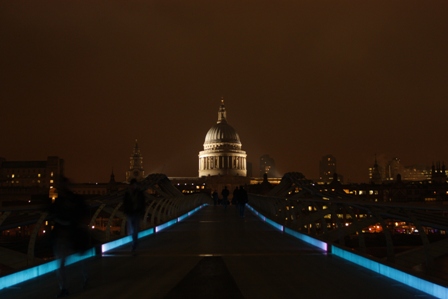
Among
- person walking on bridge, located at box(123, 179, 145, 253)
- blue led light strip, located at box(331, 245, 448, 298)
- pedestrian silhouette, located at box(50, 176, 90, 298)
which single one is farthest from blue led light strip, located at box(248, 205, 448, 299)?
pedestrian silhouette, located at box(50, 176, 90, 298)

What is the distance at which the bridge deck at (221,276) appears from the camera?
31.1 ft

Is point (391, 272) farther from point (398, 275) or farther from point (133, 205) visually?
point (133, 205)

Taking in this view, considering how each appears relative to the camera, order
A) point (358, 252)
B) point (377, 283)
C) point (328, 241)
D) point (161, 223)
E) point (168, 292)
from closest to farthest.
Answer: point (168, 292) → point (377, 283) → point (358, 252) → point (328, 241) → point (161, 223)

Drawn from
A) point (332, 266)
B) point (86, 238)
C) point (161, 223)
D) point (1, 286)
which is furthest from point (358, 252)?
point (161, 223)

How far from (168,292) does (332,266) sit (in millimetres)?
3897

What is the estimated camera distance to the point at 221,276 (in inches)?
442

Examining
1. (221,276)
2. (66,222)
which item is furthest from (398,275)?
(66,222)

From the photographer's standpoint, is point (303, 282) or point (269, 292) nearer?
point (269, 292)

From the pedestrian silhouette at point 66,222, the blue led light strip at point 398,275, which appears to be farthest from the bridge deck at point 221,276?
the pedestrian silhouette at point 66,222

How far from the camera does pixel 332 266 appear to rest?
487 inches

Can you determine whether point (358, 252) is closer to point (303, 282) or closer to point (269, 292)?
point (303, 282)

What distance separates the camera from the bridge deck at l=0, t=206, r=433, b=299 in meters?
9.48

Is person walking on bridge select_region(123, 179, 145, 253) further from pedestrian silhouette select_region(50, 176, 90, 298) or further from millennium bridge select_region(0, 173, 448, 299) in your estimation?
pedestrian silhouette select_region(50, 176, 90, 298)

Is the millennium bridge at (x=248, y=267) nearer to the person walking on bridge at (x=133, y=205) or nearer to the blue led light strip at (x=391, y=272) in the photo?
the blue led light strip at (x=391, y=272)
